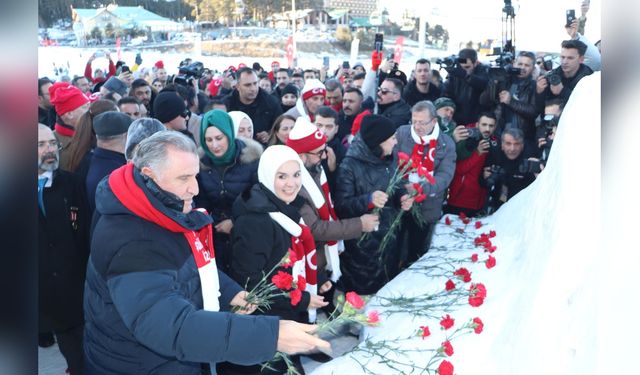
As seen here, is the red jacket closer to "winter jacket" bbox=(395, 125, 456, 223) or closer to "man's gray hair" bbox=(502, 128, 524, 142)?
"man's gray hair" bbox=(502, 128, 524, 142)

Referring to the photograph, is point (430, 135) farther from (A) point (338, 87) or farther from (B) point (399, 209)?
(A) point (338, 87)

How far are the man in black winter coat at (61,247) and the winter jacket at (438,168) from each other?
8.38 ft

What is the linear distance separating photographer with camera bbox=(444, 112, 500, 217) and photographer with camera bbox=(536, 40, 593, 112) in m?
0.57

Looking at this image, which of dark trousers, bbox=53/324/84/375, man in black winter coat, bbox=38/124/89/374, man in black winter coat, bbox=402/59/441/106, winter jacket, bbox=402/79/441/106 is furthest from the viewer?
winter jacket, bbox=402/79/441/106

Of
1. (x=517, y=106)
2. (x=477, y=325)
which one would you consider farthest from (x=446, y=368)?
(x=517, y=106)

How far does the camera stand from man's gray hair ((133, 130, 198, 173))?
1.89m

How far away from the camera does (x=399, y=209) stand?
13.9ft

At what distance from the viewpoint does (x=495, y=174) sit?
4.99 meters

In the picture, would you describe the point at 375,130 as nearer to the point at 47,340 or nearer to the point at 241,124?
the point at 241,124

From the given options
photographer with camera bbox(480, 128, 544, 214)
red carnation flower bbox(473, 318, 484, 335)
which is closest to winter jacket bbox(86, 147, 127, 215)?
red carnation flower bbox(473, 318, 484, 335)

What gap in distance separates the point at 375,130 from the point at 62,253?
83.9 inches

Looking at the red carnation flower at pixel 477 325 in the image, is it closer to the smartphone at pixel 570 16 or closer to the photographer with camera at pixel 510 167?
the photographer with camera at pixel 510 167

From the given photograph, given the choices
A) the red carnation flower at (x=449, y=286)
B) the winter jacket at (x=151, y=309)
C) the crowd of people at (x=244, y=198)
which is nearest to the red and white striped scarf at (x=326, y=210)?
the crowd of people at (x=244, y=198)

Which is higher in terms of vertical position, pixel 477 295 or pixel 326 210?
pixel 326 210
